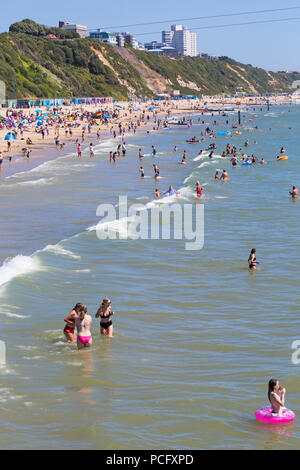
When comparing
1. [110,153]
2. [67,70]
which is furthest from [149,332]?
[67,70]

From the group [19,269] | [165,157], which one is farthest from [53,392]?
[165,157]

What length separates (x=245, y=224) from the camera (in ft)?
87.6

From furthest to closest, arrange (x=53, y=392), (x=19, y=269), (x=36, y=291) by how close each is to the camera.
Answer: (x=19, y=269) < (x=36, y=291) < (x=53, y=392)

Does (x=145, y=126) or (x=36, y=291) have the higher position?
(x=145, y=126)

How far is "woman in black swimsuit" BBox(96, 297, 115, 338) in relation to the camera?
13.3 meters

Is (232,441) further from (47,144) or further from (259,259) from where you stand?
(47,144)

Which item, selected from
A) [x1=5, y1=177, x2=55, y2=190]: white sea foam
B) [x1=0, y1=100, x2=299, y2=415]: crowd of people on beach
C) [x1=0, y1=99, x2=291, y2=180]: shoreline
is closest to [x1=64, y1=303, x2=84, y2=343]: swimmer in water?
[x1=0, y1=100, x2=299, y2=415]: crowd of people on beach

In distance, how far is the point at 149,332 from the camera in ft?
45.9

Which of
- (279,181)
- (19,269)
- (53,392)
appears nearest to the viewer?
(53,392)

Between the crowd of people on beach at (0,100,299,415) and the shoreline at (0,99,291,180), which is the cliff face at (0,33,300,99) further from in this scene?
the crowd of people on beach at (0,100,299,415)

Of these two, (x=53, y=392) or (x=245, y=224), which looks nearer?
(x=53, y=392)

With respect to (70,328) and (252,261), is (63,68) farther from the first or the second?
(70,328)

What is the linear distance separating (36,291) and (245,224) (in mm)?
12203

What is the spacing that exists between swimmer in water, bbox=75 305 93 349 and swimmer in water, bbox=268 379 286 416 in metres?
4.26
